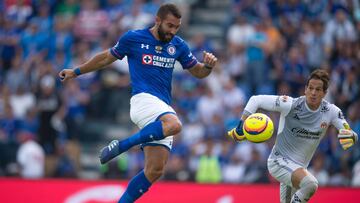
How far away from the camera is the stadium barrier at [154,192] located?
48.5 ft

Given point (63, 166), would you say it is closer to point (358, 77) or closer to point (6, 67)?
point (6, 67)

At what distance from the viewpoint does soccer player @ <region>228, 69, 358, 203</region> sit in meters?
11.3

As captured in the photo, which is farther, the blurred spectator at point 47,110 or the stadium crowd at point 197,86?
the blurred spectator at point 47,110

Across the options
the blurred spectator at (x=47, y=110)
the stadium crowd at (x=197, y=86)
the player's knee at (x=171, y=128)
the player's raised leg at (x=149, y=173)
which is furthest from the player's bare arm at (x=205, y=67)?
the blurred spectator at (x=47, y=110)

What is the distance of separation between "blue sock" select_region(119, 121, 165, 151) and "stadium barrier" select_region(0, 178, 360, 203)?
4.52 metres

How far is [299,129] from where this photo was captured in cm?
1171

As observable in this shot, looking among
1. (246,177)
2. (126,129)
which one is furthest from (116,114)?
(246,177)

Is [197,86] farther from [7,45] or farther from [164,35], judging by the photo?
[164,35]

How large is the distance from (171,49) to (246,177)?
6.39m

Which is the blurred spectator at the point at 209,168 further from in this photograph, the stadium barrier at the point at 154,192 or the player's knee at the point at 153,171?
the player's knee at the point at 153,171

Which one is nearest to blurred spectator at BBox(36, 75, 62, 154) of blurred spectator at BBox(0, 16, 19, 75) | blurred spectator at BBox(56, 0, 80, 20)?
blurred spectator at BBox(0, 16, 19, 75)

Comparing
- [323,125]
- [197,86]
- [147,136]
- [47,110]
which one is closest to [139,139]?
[147,136]

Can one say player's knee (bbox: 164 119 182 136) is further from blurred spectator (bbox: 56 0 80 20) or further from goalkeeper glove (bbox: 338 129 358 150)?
blurred spectator (bbox: 56 0 80 20)

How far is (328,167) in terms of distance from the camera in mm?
17406
